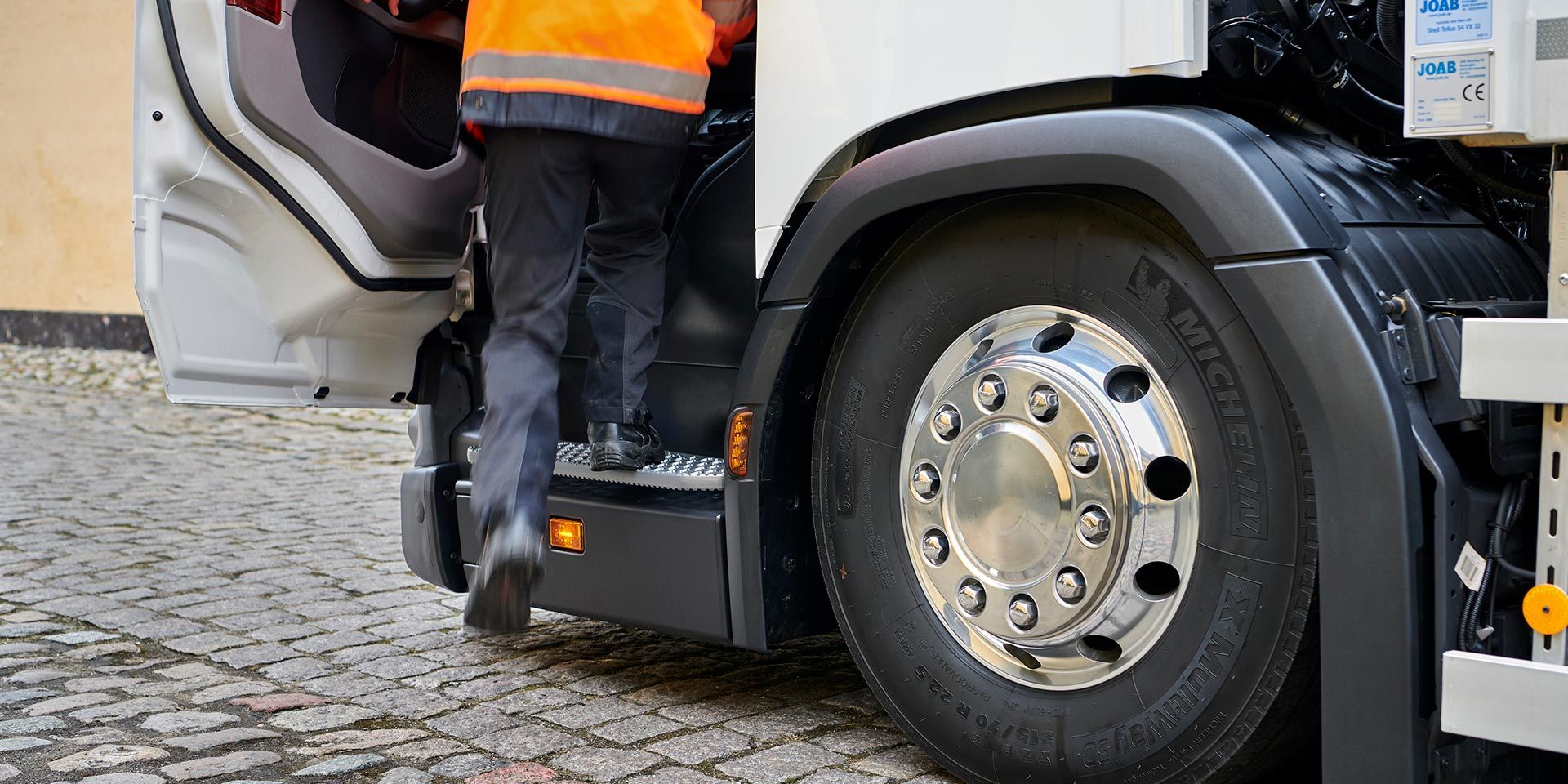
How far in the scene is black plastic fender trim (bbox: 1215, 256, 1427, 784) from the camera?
2.07 metres

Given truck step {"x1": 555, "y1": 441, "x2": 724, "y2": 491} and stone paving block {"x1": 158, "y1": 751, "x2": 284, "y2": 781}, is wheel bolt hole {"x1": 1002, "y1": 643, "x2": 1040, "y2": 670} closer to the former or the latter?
truck step {"x1": 555, "y1": 441, "x2": 724, "y2": 491}

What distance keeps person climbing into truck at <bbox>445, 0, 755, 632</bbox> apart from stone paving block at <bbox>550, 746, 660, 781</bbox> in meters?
0.30

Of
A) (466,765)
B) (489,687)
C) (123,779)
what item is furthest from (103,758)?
(489,687)

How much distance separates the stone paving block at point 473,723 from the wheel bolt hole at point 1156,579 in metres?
1.47

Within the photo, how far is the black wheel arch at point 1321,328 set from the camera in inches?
81.8

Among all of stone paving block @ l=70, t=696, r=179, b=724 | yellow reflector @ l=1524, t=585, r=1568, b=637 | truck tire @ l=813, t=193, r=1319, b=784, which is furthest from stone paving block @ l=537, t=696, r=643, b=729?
yellow reflector @ l=1524, t=585, r=1568, b=637

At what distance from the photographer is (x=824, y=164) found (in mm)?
2789

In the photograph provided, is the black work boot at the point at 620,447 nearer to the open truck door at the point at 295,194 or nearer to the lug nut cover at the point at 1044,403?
the open truck door at the point at 295,194

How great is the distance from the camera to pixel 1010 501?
256 centimetres

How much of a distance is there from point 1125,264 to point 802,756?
119 cm

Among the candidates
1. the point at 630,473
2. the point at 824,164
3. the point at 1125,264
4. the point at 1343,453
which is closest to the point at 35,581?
the point at 630,473

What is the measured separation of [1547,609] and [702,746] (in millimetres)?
1646

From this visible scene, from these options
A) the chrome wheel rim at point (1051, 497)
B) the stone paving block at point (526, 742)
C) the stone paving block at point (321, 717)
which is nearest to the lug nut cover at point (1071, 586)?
the chrome wheel rim at point (1051, 497)

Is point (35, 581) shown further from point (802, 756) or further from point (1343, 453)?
point (1343, 453)
